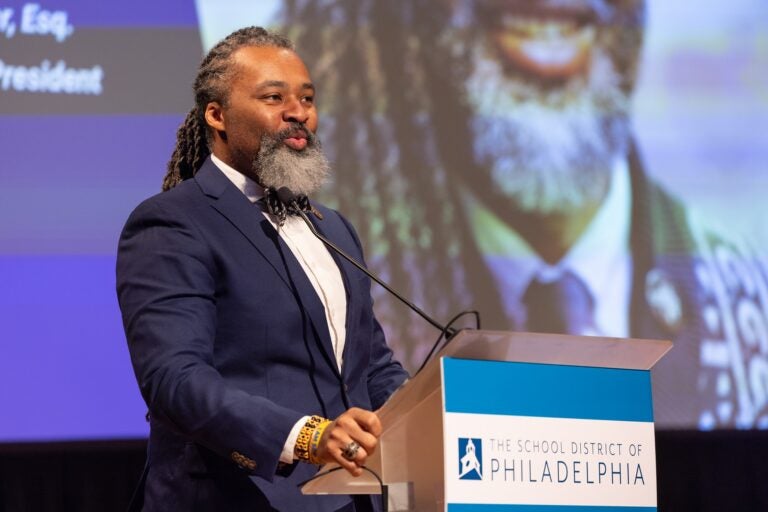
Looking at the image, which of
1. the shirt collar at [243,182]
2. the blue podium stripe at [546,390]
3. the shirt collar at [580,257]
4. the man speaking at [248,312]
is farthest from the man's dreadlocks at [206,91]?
the shirt collar at [580,257]

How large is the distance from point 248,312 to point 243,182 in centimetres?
39

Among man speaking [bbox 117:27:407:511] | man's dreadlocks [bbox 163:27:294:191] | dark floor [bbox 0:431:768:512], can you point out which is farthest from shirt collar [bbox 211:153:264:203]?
dark floor [bbox 0:431:768:512]

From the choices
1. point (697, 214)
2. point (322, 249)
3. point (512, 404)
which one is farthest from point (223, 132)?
point (697, 214)

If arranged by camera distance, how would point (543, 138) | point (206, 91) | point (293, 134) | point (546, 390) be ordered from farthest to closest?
1. point (543, 138)
2. point (206, 91)
3. point (293, 134)
4. point (546, 390)

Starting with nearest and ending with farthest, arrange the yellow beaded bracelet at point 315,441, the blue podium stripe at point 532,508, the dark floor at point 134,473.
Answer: the blue podium stripe at point 532,508
the yellow beaded bracelet at point 315,441
the dark floor at point 134,473

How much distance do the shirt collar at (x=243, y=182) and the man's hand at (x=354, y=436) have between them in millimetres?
772

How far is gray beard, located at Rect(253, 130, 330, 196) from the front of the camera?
91.7 inches

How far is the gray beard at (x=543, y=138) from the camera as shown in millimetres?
4324

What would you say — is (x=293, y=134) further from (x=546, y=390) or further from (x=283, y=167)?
(x=546, y=390)

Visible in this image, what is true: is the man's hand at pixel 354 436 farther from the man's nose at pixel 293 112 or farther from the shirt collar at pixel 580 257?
the shirt collar at pixel 580 257

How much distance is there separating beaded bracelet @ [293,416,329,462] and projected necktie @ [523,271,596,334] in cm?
250

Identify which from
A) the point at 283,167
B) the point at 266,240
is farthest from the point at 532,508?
the point at 283,167

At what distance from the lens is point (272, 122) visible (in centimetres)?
236

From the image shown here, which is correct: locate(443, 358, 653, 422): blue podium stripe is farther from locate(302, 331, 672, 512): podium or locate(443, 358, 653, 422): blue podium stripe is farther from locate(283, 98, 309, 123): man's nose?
locate(283, 98, 309, 123): man's nose
